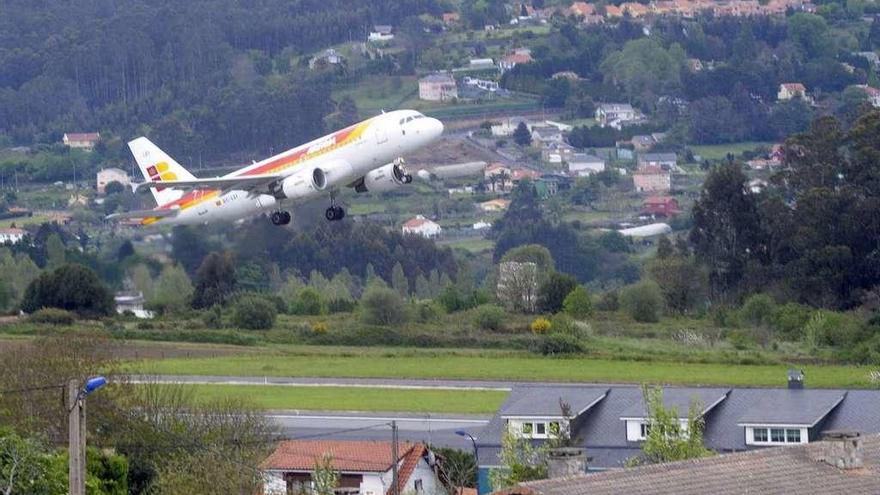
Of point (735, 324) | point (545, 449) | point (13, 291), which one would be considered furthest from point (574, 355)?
point (545, 449)

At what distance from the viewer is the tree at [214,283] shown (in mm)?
104438

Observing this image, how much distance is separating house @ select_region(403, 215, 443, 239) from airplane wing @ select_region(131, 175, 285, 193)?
103 m

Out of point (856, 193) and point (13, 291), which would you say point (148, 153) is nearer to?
point (13, 291)

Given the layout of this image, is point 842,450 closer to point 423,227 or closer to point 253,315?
point 253,315

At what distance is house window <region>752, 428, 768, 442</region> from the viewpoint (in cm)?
5531

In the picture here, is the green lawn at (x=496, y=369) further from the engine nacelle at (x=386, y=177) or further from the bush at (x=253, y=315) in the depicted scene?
the bush at (x=253, y=315)

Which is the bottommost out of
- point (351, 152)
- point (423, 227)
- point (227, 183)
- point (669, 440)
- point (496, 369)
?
point (669, 440)

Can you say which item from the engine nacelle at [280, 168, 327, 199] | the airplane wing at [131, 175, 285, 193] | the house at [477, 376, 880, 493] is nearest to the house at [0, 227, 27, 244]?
the airplane wing at [131, 175, 285, 193]

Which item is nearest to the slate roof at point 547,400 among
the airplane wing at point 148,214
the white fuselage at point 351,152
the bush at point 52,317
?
the white fuselage at point 351,152

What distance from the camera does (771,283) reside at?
115m

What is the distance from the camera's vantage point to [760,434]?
55.4 metres

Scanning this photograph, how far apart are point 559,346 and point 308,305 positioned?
948 inches

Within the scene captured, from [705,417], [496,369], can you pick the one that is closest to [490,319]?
[496,369]

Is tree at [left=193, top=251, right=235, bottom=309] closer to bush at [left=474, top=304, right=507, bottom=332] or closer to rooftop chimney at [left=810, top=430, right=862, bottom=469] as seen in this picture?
bush at [left=474, top=304, right=507, bottom=332]
